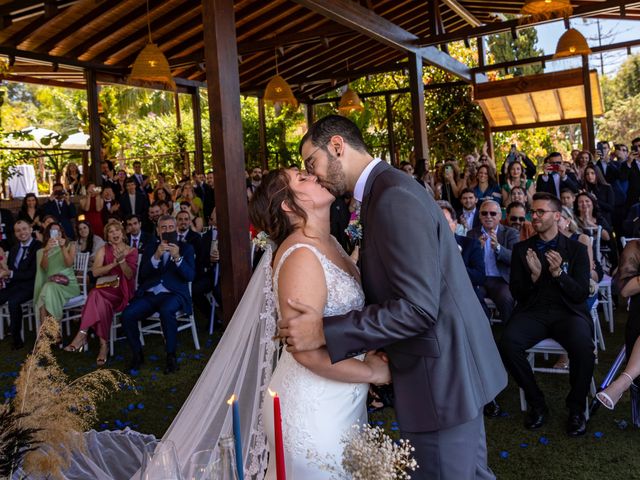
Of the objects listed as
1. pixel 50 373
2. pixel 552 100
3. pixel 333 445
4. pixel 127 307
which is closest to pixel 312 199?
pixel 333 445

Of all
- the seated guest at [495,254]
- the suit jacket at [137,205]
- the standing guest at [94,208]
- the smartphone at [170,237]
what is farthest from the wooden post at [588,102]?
the smartphone at [170,237]

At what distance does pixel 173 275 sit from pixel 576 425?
374cm

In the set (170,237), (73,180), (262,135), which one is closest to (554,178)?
(170,237)

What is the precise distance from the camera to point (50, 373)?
5.65ft

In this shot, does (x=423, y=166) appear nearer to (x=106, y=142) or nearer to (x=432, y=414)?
(x=106, y=142)

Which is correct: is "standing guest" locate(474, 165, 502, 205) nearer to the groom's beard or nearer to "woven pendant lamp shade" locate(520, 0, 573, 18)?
"woven pendant lamp shade" locate(520, 0, 573, 18)

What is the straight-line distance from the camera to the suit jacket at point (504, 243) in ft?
18.4

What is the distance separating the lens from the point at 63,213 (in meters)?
9.88

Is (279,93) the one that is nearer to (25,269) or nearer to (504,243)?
(25,269)

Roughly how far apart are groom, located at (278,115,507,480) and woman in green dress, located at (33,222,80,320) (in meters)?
5.60

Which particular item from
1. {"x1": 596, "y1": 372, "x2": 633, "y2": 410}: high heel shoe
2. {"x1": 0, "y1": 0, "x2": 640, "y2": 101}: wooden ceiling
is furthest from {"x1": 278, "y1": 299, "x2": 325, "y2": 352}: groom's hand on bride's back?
{"x1": 0, "y1": 0, "x2": 640, "y2": 101}: wooden ceiling

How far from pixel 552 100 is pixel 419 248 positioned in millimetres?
15574

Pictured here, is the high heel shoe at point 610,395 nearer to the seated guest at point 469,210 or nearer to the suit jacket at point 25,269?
the seated guest at point 469,210

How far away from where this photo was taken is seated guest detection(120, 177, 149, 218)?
1019 cm
